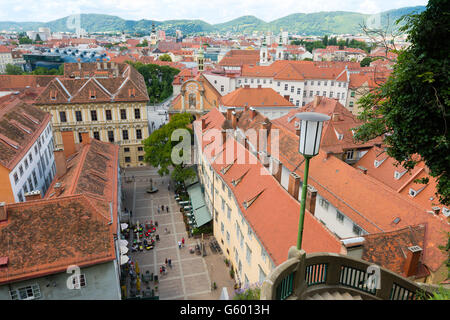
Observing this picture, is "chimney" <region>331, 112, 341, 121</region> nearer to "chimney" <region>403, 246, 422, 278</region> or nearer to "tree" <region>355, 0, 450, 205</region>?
"chimney" <region>403, 246, 422, 278</region>

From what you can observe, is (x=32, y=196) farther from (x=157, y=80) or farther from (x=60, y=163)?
(x=157, y=80)

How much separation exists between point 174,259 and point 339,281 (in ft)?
78.4

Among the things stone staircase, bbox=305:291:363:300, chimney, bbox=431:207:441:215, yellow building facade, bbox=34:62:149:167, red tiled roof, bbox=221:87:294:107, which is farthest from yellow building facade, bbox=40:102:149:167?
stone staircase, bbox=305:291:363:300

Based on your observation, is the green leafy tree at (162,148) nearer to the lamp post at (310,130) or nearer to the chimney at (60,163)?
the chimney at (60,163)

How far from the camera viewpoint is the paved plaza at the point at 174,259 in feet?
90.8

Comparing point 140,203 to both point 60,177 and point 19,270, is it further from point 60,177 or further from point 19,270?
point 19,270

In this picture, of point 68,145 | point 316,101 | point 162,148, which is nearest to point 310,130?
point 68,145

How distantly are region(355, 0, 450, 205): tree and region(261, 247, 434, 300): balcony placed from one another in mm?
5208

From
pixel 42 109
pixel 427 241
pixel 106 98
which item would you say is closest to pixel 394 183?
pixel 427 241

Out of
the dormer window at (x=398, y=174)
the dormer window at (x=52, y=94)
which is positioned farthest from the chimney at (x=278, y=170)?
the dormer window at (x=52, y=94)

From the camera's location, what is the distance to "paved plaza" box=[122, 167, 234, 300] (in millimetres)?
27688

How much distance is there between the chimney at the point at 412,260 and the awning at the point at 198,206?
2082 centimetres

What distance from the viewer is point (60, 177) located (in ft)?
102
